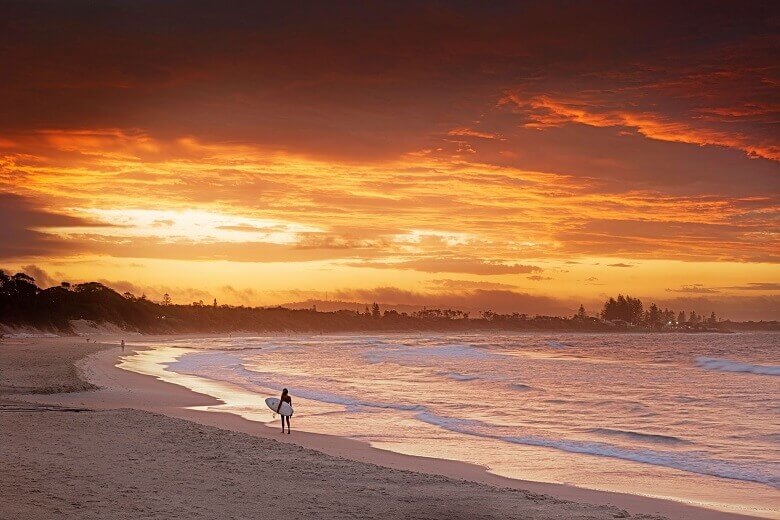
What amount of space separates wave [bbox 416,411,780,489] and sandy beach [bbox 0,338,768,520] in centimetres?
461

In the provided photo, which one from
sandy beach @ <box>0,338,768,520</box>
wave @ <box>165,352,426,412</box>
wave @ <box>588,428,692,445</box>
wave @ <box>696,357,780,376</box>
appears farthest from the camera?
wave @ <box>696,357,780,376</box>

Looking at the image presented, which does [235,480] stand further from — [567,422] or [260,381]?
[260,381]

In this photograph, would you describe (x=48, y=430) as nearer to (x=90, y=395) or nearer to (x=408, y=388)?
(x=90, y=395)

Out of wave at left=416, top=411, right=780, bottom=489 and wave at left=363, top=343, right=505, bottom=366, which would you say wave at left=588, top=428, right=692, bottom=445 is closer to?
wave at left=416, top=411, right=780, bottom=489

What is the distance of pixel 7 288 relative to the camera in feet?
553

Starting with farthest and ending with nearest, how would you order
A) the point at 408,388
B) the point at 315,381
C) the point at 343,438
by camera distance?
the point at 315,381, the point at 408,388, the point at 343,438

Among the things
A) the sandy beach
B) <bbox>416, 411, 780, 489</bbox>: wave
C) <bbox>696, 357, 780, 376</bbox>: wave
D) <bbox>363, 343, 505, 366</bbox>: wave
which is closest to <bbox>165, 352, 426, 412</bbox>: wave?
<bbox>416, 411, 780, 489</bbox>: wave

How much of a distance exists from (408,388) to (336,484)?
97.0ft

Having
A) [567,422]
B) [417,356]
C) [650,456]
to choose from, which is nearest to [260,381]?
[567,422]

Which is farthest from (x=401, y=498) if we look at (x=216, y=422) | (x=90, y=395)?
(x=90, y=395)

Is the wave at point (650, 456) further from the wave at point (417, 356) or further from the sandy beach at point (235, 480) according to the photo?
the wave at point (417, 356)

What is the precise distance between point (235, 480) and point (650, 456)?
40.4 feet

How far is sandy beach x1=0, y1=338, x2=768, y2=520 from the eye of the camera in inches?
477

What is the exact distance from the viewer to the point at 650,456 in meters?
21.2
